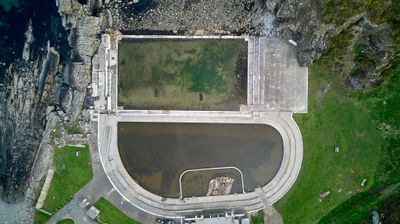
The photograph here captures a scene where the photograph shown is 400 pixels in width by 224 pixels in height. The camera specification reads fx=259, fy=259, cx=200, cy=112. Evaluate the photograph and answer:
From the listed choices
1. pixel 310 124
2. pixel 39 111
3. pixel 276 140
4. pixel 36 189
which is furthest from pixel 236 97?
pixel 36 189

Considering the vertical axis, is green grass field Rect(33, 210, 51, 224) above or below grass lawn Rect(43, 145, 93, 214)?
below

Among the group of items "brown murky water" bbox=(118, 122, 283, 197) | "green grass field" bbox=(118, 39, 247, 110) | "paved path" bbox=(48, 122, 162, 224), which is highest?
"green grass field" bbox=(118, 39, 247, 110)

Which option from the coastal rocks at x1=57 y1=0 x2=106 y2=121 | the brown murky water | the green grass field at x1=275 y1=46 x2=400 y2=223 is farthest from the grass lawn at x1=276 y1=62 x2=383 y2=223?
the coastal rocks at x1=57 y1=0 x2=106 y2=121

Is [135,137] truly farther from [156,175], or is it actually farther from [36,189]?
[36,189]

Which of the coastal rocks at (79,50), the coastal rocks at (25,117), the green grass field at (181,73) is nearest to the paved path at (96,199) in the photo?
the coastal rocks at (79,50)

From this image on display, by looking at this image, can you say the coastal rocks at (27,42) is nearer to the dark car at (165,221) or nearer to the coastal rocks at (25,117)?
the coastal rocks at (25,117)

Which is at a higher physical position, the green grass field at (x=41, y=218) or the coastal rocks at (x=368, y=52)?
the coastal rocks at (x=368, y=52)

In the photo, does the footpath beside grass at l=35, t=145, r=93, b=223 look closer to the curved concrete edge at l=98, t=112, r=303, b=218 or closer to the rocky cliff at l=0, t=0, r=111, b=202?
the curved concrete edge at l=98, t=112, r=303, b=218
